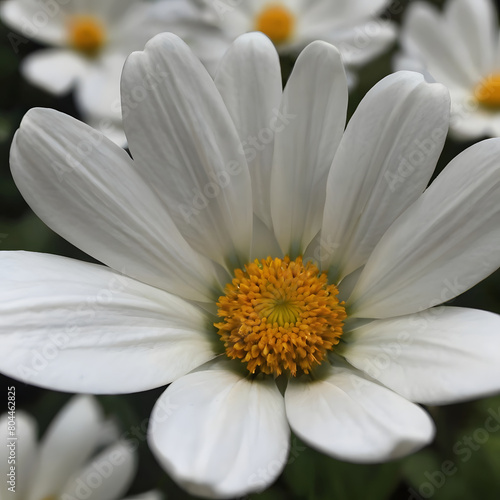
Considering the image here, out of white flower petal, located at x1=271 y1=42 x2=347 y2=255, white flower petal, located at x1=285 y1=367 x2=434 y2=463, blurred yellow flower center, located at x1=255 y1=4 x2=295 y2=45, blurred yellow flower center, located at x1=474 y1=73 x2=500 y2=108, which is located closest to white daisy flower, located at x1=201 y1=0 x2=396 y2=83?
blurred yellow flower center, located at x1=255 y1=4 x2=295 y2=45

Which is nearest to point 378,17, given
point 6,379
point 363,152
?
point 363,152

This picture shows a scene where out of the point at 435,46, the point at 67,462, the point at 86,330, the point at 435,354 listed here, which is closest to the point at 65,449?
the point at 67,462

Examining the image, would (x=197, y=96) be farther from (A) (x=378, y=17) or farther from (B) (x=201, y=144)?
(A) (x=378, y=17)

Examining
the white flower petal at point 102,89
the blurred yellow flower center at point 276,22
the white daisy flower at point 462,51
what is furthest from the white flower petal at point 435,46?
the white flower petal at point 102,89

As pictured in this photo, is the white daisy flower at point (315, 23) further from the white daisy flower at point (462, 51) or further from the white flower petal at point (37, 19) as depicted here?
the white flower petal at point (37, 19)

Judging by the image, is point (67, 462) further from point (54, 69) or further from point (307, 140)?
point (54, 69)

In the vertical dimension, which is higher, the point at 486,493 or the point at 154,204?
the point at 154,204

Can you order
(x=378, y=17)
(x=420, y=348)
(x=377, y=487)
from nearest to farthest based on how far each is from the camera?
1. (x=420, y=348)
2. (x=377, y=487)
3. (x=378, y=17)
